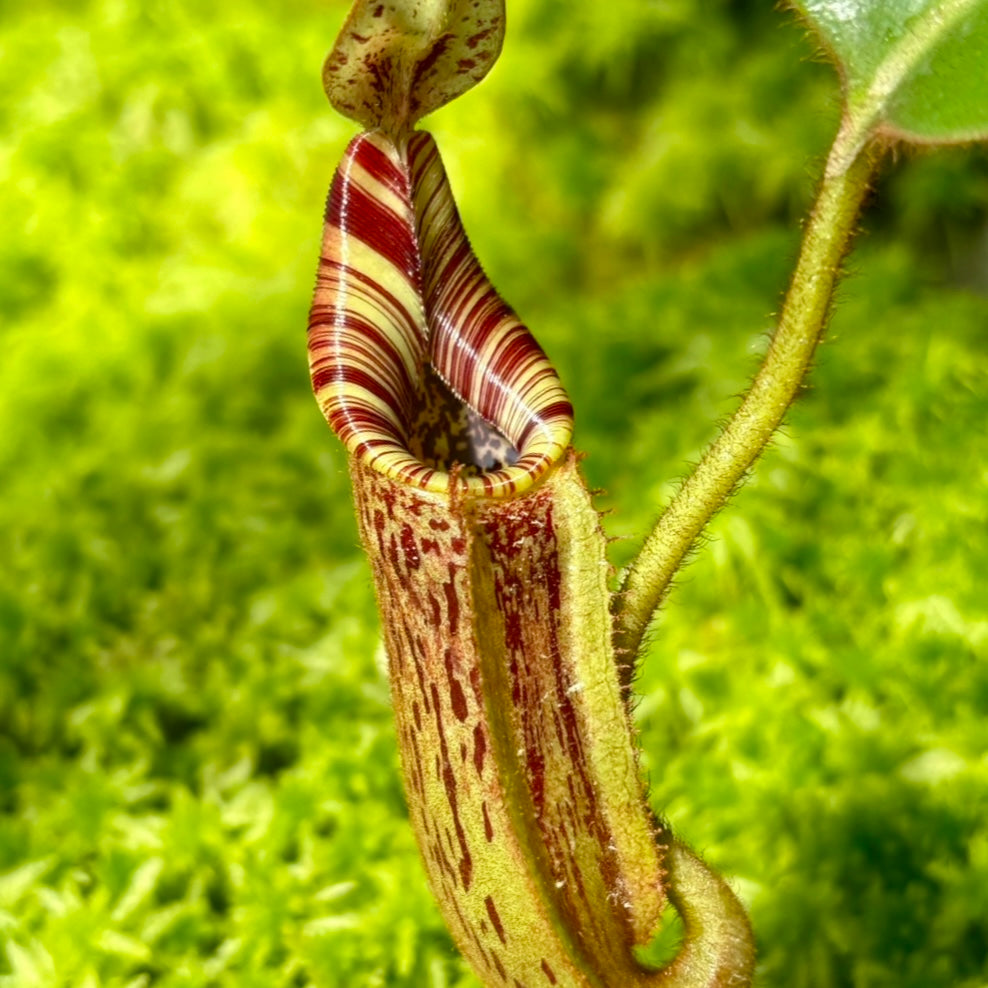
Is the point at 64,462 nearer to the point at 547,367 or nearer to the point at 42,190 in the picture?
the point at 42,190

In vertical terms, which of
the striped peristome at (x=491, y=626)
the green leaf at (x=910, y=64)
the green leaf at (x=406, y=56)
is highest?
Result: the green leaf at (x=406, y=56)

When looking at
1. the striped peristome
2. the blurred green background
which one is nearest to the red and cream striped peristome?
the striped peristome

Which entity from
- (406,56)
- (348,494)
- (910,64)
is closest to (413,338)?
(406,56)

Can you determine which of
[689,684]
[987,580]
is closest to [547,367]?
[689,684]

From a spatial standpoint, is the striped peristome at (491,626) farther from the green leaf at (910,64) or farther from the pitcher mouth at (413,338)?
the green leaf at (910,64)

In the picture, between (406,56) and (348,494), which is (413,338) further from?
(348,494)

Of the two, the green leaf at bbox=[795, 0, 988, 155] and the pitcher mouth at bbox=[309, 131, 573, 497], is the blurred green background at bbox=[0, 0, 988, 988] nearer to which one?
the green leaf at bbox=[795, 0, 988, 155]

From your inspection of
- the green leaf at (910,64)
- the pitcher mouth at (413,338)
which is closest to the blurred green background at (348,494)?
the green leaf at (910,64)
